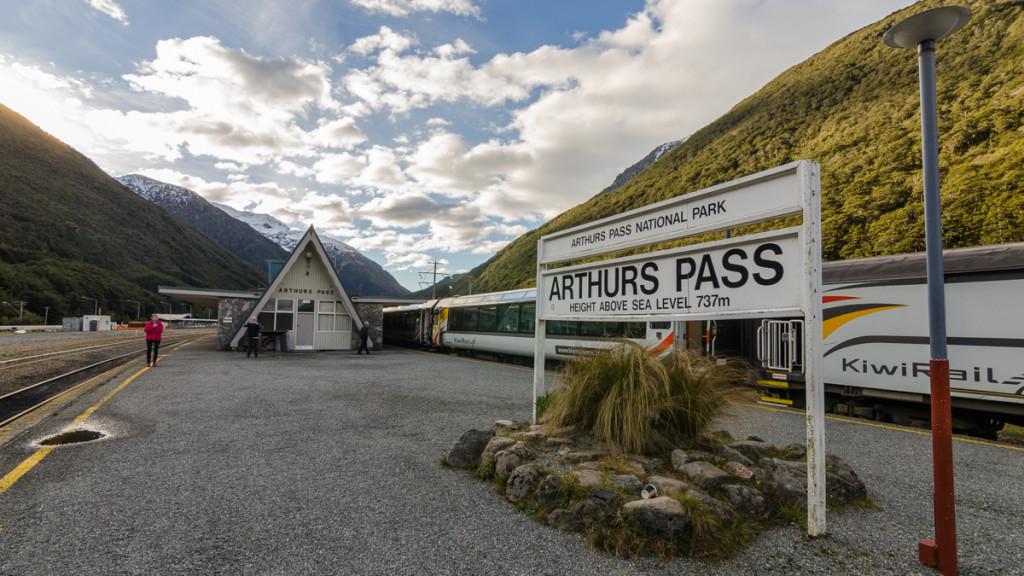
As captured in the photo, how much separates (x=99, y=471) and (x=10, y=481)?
0.57 metres

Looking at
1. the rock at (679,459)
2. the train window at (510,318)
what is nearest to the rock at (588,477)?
the rock at (679,459)

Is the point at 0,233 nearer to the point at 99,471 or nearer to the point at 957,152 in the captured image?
the point at 99,471

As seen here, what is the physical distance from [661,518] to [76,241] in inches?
5273

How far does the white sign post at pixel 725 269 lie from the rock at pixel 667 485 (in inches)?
32.6

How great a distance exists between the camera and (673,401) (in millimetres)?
4457

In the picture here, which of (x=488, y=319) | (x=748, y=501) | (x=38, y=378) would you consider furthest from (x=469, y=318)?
(x=748, y=501)

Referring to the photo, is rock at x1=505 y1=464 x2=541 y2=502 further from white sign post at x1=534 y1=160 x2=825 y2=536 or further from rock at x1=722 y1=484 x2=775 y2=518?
white sign post at x1=534 y1=160 x2=825 y2=536

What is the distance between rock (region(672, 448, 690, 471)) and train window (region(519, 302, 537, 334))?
40.2 ft

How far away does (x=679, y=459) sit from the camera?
4.02 metres

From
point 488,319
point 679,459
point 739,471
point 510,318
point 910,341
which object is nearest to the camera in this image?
point 739,471

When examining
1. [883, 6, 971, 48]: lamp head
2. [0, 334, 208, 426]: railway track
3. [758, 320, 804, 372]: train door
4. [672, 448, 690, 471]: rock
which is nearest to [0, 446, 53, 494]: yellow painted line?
[0, 334, 208, 426]: railway track

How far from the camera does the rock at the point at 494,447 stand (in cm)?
445

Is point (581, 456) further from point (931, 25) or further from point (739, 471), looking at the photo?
point (931, 25)

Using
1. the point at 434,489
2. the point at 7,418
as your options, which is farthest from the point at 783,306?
the point at 7,418
